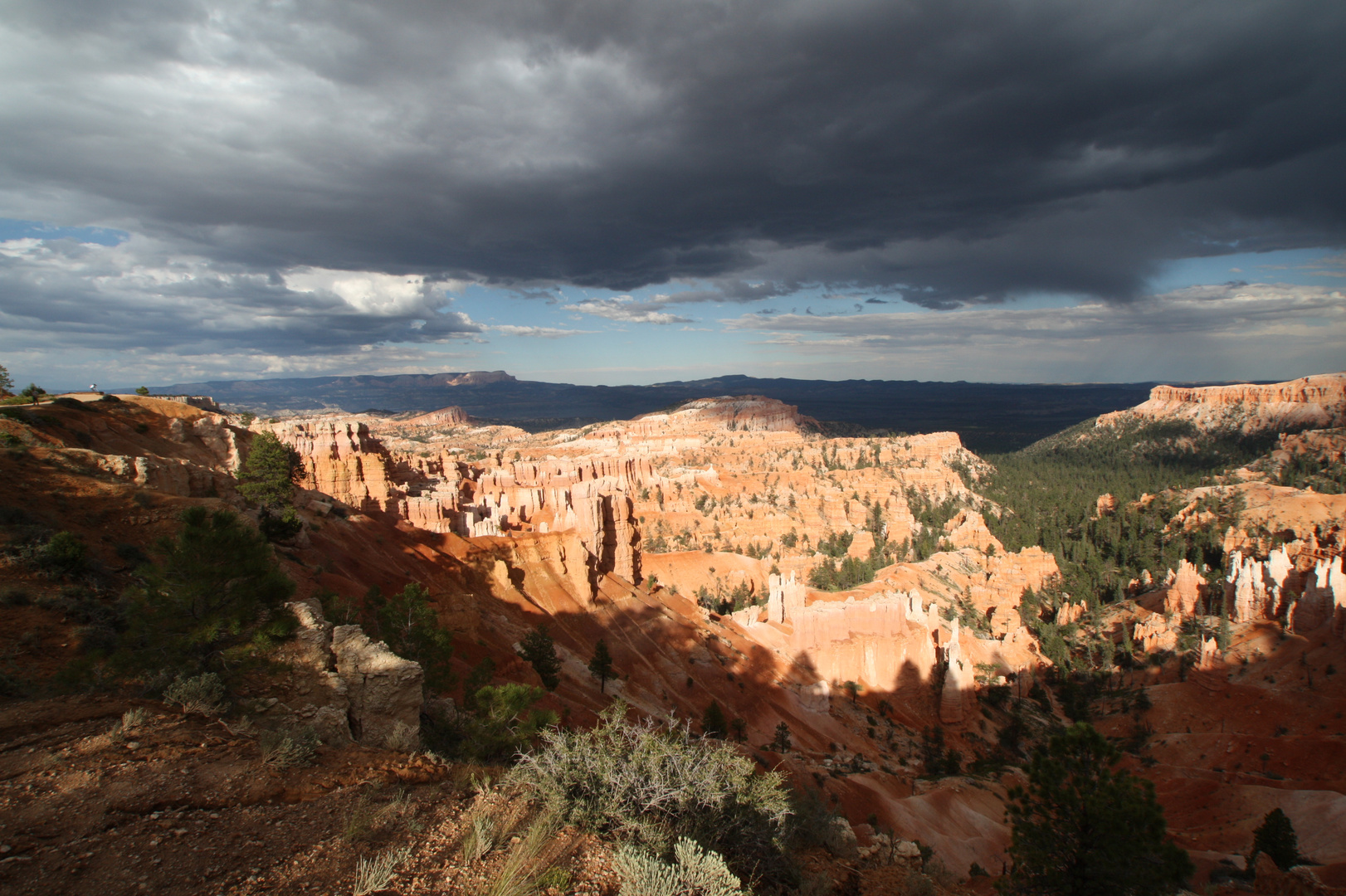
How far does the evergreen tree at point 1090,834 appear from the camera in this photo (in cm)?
1157

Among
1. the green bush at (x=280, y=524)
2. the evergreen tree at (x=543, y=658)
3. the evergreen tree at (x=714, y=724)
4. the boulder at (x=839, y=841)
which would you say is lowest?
the evergreen tree at (x=714, y=724)

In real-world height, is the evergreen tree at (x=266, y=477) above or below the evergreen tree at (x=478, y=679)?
above

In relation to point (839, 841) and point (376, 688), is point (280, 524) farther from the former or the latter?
point (839, 841)

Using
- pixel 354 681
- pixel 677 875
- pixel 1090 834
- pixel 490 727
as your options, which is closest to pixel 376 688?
pixel 354 681

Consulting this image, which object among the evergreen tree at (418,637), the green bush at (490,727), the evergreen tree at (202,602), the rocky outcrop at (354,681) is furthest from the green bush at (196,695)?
the evergreen tree at (418,637)

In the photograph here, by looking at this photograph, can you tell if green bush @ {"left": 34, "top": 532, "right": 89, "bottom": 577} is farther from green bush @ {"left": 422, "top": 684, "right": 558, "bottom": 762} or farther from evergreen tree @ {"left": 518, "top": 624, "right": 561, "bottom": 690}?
evergreen tree @ {"left": 518, "top": 624, "right": 561, "bottom": 690}

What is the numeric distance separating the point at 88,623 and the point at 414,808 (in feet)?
31.6

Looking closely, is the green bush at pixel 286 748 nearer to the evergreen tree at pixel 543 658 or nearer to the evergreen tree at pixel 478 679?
the evergreen tree at pixel 478 679

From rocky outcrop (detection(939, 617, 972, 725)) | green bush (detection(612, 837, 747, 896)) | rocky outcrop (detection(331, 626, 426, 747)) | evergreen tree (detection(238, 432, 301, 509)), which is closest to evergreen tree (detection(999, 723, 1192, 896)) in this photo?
green bush (detection(612, 837, 747, 896))

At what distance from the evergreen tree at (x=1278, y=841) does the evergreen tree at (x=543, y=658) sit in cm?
3088

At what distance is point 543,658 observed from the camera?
2727 centimetres

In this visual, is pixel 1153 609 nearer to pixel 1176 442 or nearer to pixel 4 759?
pixel 4 759

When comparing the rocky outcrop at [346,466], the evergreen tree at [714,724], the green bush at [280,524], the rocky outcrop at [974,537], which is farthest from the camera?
the rocky outcrop at [974,537]

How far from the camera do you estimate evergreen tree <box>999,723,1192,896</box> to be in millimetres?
11570
